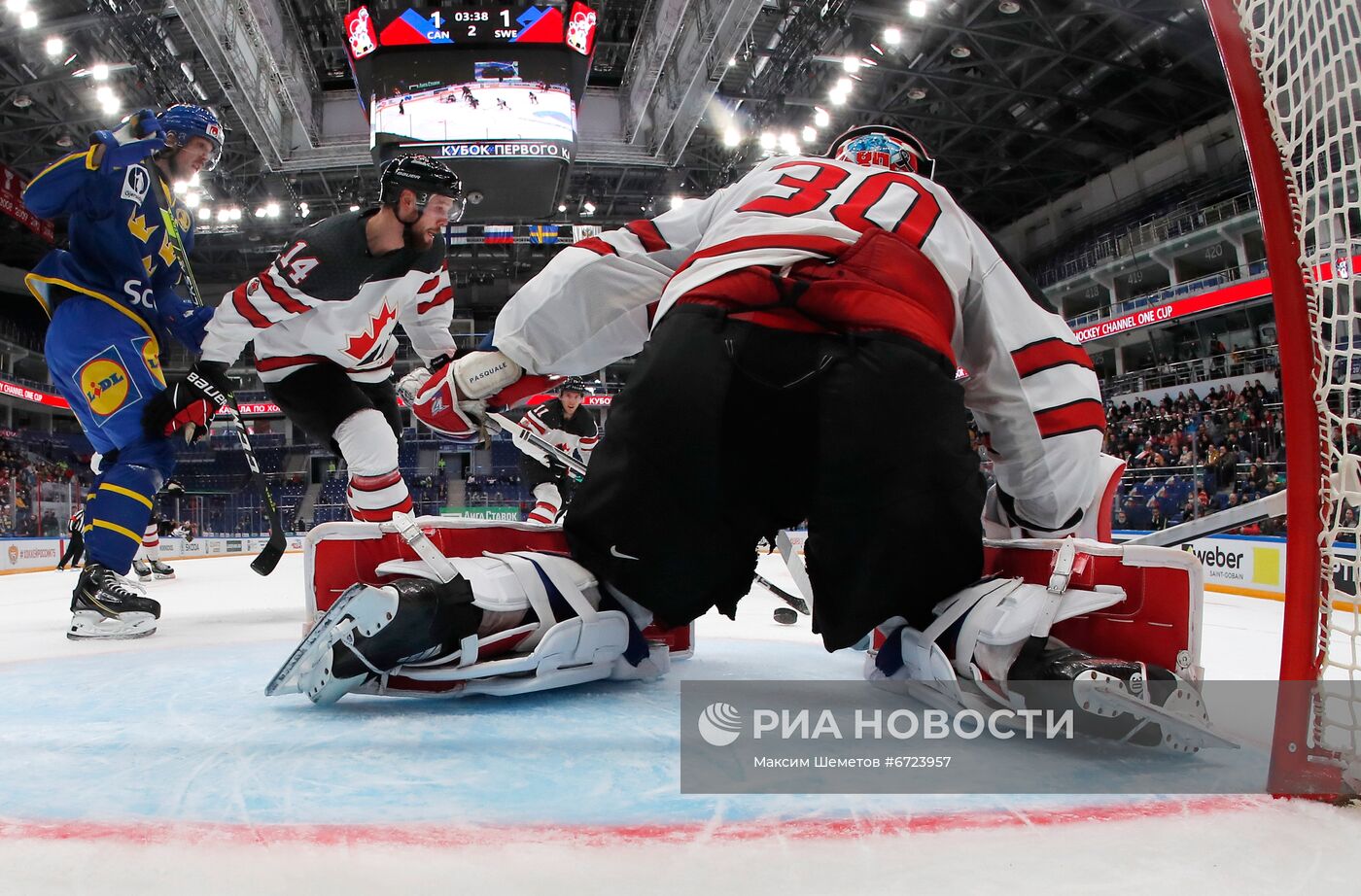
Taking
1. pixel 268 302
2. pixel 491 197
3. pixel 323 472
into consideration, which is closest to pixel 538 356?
pixel 268 302

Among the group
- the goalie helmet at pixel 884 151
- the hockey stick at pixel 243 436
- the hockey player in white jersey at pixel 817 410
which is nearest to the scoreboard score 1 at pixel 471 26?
the hockey stick at pixel 243 436

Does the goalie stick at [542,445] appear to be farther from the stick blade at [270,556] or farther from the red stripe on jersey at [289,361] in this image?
the stick blade at [270,556]

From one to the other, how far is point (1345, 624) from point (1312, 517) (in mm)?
140

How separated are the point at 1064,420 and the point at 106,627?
2.43 m

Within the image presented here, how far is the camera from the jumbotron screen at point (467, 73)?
9.80m

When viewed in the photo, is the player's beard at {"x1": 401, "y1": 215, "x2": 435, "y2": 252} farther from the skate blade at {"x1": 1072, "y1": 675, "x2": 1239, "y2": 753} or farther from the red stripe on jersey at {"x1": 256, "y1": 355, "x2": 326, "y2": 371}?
the skate blade at {"x1": 1072, "y1": 675, "x2": 1239, "y2": 753}

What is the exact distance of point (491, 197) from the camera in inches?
445

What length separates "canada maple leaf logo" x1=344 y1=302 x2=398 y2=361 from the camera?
276 centimetres

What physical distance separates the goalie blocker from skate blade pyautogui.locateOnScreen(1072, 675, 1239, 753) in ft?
2.39

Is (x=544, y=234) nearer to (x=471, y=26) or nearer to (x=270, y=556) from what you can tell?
(x=471, y=26)

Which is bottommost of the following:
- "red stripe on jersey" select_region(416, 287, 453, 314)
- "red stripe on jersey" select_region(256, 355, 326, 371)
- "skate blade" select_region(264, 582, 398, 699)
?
"skate blade" select_region(264, 582, 398, 699)

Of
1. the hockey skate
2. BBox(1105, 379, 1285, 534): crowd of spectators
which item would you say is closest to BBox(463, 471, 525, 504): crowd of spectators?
BBox(1105, 379, 1285, 534): crowd of spectators

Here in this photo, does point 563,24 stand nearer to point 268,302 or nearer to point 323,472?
point 268,302

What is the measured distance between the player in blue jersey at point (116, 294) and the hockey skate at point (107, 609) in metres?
0.09
